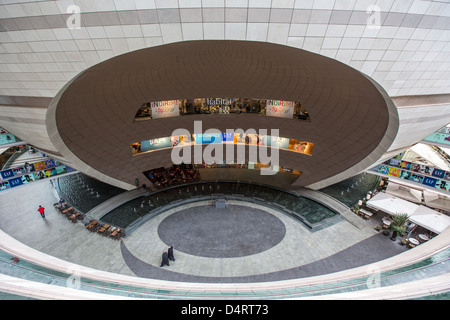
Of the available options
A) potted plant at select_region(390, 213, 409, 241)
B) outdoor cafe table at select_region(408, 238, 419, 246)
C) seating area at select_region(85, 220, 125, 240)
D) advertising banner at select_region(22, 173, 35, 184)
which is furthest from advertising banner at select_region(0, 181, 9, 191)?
outdoor cafe table at select_region(408, 238, 419, 246)

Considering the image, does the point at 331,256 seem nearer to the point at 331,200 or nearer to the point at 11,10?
the point at 331,200

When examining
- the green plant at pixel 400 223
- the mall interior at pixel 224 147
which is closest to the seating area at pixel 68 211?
the mall interior at pixel 224 147

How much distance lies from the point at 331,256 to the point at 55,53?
18.4m

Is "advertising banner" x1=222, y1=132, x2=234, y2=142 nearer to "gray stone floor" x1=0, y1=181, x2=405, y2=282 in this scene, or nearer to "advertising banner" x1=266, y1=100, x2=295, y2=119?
"advertising banner" x1=266, y1=100, x2=295, y2=119

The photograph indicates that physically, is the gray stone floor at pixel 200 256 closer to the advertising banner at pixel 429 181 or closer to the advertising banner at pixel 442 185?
the advertising banner at pixel 429 181

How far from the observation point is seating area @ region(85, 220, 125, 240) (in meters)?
16.4

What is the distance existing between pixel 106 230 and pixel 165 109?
11.2 metres

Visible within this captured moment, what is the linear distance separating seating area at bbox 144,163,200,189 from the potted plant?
18.4 metres

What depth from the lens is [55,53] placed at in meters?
8.23

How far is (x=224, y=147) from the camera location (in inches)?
955
